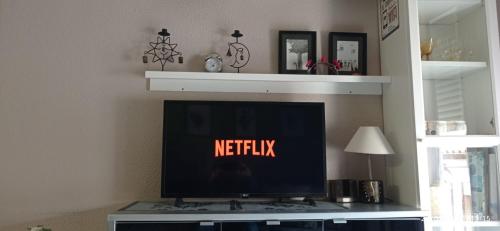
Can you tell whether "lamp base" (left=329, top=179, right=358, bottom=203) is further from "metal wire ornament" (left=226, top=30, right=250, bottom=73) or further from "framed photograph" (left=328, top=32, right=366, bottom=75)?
"metal wire ornament" (left=226, top=30, right=250, bottom=73)

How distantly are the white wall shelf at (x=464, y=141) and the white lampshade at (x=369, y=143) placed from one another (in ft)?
0.69

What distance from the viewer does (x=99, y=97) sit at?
2.22m

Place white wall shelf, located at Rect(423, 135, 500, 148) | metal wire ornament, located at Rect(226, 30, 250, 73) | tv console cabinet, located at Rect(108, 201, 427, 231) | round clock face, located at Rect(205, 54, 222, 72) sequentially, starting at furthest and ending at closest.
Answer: metal wire ornament, located at Rect(226, 30, 250, 73) < round clock face, located at Rect(205, 54, 222, 72) < white wall shelf, located at Rect(423, 135, 500, 148) < tv console cabinet, located at Rect(108, 201, 427, 231)

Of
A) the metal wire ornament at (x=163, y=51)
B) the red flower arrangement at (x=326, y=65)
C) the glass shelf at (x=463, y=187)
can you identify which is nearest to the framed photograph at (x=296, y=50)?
the red flower arrangement at (x=326, y=65)

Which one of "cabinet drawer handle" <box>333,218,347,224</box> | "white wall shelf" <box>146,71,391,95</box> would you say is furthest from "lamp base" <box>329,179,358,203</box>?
"white wall shelf" <box>146,71,391,95</box>

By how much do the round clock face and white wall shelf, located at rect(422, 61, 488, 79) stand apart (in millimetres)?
1078

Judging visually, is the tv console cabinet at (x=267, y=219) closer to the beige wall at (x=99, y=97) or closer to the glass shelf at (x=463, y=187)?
the glass shelf at (x=463, y=187)

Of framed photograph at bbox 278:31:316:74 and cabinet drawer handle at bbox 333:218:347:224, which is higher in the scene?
framed photograph at bbox 278:31:316:74

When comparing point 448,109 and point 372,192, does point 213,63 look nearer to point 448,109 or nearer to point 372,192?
point 372,192

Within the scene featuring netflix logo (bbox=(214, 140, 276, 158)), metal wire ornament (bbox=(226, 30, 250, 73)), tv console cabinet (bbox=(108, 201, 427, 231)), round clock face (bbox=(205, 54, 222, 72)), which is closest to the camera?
tv console cabinet (bbox=(108, 201, 427, 231))

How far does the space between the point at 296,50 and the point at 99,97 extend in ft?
3.76

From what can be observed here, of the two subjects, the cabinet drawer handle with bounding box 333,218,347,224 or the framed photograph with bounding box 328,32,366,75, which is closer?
the cabinet drawer handle with bounding box 333,218,347,224

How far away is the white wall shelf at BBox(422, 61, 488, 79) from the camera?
6.76ft

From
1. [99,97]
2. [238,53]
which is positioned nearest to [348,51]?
[238,53]
